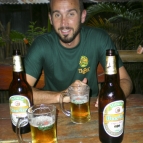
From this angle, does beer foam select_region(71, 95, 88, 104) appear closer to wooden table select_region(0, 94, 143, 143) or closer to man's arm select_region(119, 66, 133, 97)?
wooden table select_region(0, 94, 143, 143)

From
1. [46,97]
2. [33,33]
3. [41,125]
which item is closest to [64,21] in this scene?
[46,97]

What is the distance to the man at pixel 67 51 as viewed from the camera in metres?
1.70

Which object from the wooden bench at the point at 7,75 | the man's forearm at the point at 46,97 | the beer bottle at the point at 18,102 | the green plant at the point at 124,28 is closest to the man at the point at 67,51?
the wooden bench at the point at 7,75

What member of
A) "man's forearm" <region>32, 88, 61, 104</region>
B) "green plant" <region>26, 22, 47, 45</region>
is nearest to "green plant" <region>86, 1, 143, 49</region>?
"green plant" <region>26, 22, 47, 45</region>

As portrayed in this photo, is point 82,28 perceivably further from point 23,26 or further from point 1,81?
point 23,26

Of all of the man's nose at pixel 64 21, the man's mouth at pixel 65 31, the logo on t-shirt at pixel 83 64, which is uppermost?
the man's nose at pixel 64 21

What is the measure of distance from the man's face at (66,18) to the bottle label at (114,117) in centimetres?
96

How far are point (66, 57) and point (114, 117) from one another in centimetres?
98

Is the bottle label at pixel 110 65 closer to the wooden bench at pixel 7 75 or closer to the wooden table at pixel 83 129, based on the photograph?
the wooden table at pixel 83 129

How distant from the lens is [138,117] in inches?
45.2

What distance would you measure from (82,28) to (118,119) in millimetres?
1218

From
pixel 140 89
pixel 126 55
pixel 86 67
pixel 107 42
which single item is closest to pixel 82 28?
pixel 107 42

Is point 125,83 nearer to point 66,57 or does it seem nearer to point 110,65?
point 66,57

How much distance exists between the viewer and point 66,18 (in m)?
1.70
